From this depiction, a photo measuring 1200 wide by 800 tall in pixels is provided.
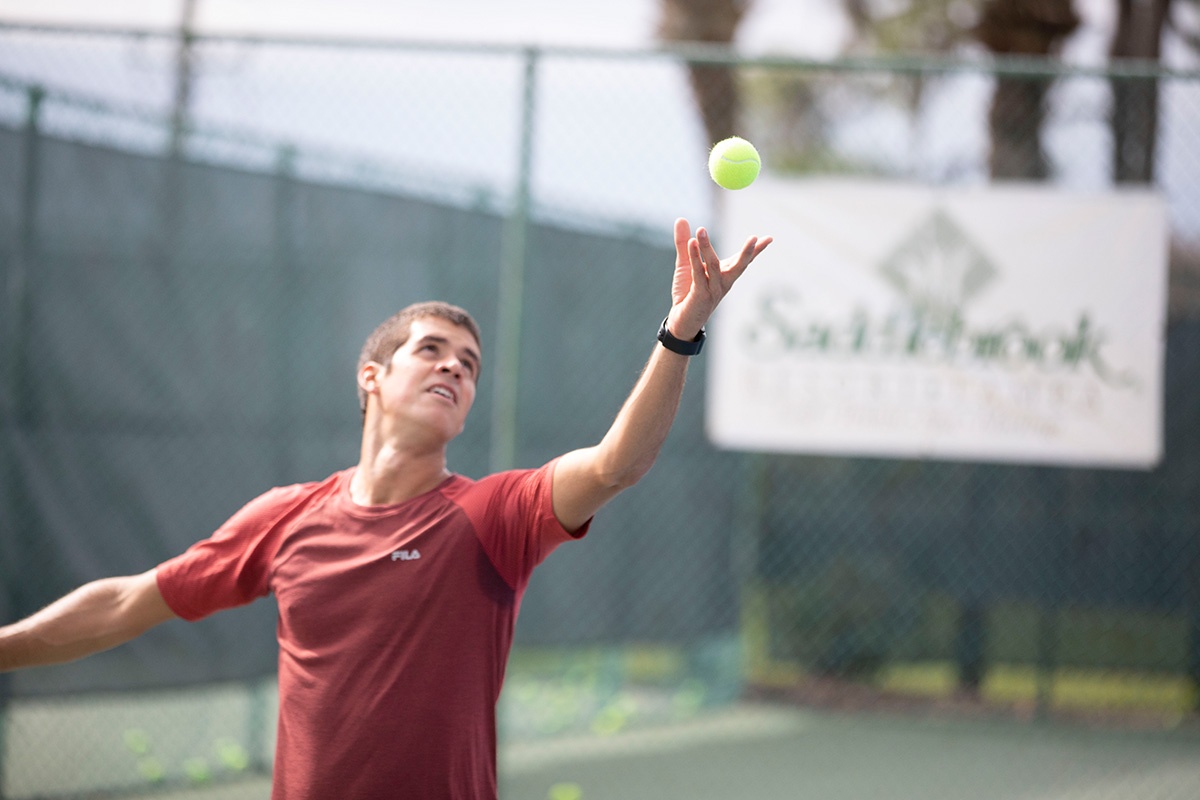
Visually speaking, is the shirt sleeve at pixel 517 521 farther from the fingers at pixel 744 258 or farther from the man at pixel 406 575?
the fingers at pixel 744 258

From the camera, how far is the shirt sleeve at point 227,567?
251 cm

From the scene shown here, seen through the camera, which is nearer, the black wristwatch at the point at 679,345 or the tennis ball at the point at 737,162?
the black wristwatch at the point at 679,345

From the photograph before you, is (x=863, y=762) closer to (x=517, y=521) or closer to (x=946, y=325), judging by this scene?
(x=946, y=325)

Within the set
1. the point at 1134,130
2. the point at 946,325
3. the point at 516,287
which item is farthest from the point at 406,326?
the point at 1134,130

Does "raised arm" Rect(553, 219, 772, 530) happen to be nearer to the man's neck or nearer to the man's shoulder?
the man's neck

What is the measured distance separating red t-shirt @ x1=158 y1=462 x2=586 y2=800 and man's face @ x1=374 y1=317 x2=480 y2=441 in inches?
6.4

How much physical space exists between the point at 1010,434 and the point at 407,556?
279 cm

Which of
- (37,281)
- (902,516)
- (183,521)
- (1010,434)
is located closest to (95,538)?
(183,521)

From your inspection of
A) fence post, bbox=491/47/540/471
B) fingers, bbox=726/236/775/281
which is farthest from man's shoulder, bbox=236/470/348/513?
fence post, bbox=491/47/540/471

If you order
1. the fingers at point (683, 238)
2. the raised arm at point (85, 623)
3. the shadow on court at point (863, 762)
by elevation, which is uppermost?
the fingers at point (683, 238)

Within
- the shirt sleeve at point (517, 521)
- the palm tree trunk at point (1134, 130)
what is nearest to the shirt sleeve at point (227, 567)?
the shirt sleeve at point (517, 521)

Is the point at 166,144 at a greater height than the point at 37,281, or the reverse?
the point at 166,144

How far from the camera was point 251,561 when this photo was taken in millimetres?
2525

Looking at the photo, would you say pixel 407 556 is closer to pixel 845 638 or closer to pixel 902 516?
pixel 902 516
